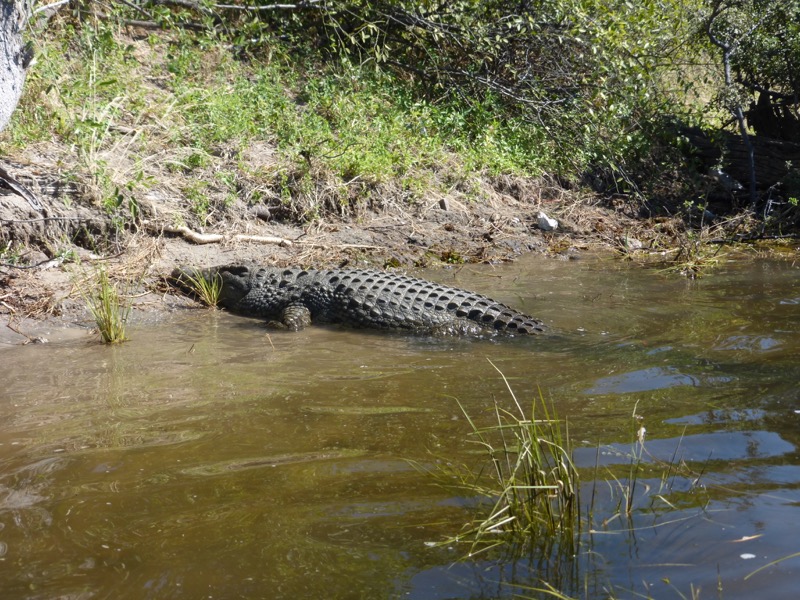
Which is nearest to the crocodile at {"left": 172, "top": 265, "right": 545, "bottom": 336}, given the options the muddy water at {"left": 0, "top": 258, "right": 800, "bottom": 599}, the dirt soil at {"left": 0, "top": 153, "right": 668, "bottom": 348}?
the muddy water at {"left": 0, "top": 258, "right": 800, "bottom": 599}

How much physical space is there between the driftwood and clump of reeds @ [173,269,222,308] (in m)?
7.26

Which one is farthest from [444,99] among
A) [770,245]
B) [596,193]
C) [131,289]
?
[131,289]

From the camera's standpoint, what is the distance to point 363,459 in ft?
11.9

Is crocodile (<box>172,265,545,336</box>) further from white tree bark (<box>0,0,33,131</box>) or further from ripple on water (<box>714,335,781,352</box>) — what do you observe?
white tree bark (<box>0,0,33,131</box>)

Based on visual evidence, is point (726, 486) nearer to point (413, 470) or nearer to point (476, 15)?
point (413, 470)

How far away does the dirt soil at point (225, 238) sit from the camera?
21.8ft

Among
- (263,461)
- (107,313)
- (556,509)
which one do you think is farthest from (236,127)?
(556,509)

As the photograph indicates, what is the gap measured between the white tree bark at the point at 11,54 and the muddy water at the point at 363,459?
1.87 metres

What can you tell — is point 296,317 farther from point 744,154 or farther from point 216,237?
point 744,154

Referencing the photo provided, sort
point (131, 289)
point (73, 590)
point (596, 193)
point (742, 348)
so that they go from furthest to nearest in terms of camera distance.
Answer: point (596, 193)
point (131, 289)
point (742, 348)
point (73, 590)

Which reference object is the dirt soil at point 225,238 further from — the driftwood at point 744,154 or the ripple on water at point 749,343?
the ripple on water at point 749,343

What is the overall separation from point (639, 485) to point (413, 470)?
905mm

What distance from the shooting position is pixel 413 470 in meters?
3.46

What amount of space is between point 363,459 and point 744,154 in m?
9.48
